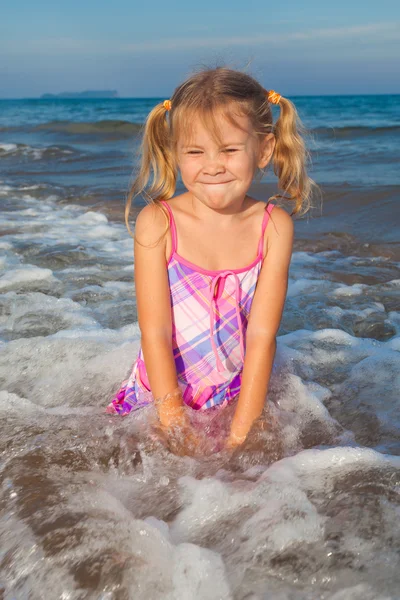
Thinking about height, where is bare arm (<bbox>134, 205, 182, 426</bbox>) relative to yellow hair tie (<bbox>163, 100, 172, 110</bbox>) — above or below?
below

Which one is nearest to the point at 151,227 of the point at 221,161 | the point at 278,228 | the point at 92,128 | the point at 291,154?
the point at 221,161

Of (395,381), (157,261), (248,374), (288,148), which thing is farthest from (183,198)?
(395,381)

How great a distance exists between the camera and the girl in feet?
7.91

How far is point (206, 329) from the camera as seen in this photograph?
2621 millimetres

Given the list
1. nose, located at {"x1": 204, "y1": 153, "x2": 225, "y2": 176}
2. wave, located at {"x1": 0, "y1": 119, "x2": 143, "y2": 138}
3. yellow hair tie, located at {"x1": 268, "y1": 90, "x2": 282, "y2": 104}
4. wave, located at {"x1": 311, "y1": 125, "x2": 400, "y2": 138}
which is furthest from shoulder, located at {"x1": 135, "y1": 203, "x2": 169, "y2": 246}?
wave, located at {"x1": 0, "y1": 119, "x2": 143, "y2": 138}

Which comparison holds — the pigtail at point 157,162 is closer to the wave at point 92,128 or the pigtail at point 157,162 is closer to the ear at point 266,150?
the ear at point 266,150

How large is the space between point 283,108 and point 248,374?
1.06 metres

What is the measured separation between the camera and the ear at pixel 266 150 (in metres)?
2.51

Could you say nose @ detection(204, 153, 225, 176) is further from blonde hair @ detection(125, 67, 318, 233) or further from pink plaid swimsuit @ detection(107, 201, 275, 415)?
pink plaid swimsuit @ detection(107, 201, 275, 415)

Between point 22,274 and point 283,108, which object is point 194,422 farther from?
point 22,274

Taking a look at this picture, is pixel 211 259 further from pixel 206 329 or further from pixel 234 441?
pixel 234 441

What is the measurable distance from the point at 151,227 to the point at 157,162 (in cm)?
32

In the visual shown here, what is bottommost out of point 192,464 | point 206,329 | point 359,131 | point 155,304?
point 192,464

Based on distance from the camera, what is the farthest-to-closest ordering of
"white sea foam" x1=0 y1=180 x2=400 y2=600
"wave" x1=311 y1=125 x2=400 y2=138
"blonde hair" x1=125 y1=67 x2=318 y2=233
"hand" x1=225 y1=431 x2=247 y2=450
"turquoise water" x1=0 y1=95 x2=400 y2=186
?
"wave" x1=311 y1=125 x2=400 y2=138 → "turquoise water" x1=0 y1=95 x2=400 y2=186 → "hand" x1=225 y1=431 x2=247 y2=450 → "blonde hair" x1=125 y1=67 x2=318 y2=233 → "white sea foam" x1=0 y1=180 x2=400 y2=600
